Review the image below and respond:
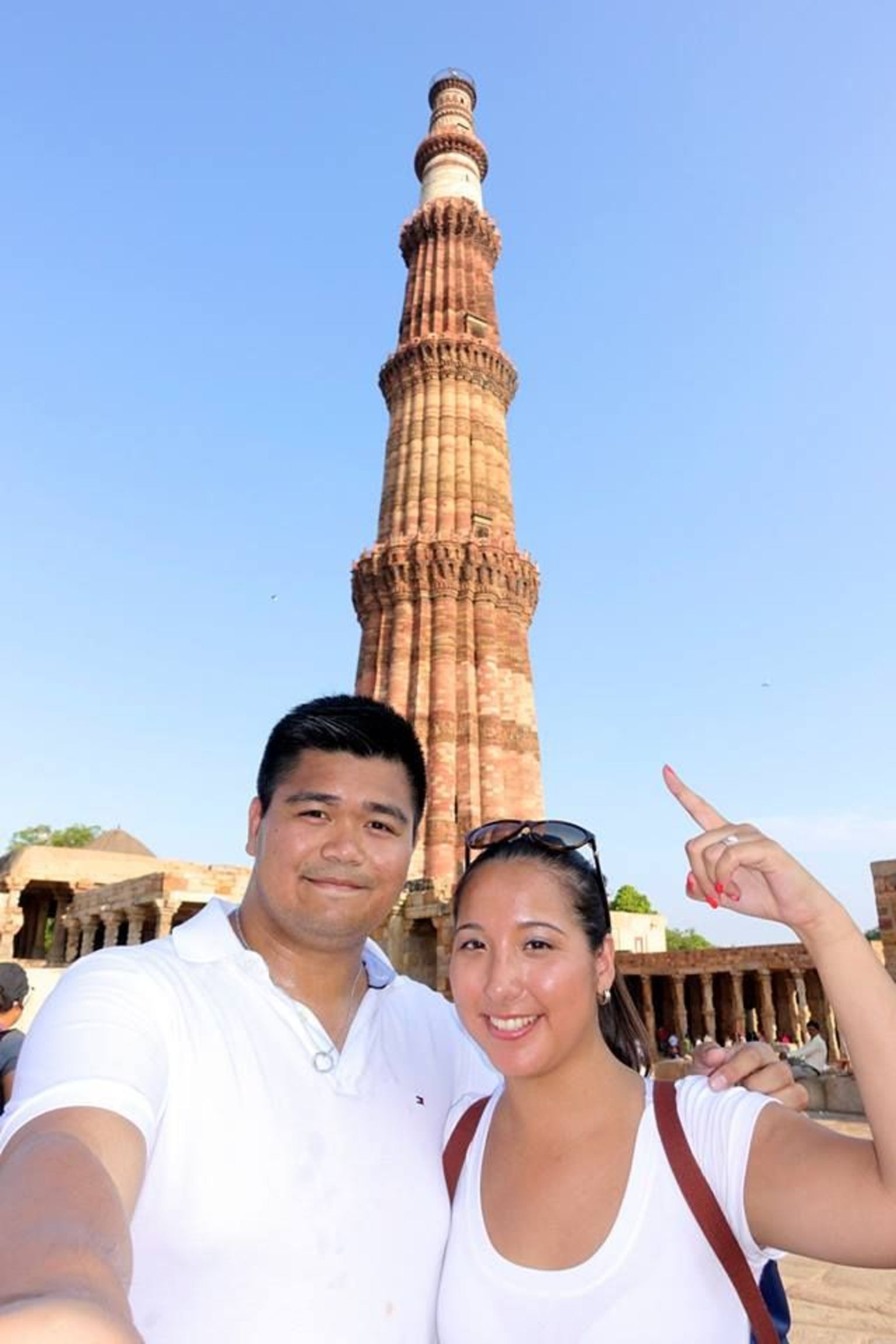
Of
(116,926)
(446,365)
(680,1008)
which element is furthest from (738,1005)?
(446,365)

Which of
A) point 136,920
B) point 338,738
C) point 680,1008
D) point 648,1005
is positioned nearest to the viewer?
point 338,738

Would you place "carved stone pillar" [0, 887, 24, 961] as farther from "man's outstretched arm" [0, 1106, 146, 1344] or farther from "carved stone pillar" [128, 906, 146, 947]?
"man's outstretched arm" [0, 1106, 146, 1344]

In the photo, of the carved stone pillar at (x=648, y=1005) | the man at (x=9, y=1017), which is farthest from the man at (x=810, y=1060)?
the man at (x=9, y=1017)

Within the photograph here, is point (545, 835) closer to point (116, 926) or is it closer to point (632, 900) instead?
point (116, 926)

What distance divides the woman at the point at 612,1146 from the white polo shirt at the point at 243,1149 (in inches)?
6.9

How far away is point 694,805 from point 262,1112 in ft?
3.54

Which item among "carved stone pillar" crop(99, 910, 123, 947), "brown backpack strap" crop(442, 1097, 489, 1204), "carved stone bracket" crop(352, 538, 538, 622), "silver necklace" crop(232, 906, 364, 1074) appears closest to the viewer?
"silver necklace" crop(232, 906, 364, 1074)

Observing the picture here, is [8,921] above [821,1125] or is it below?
above

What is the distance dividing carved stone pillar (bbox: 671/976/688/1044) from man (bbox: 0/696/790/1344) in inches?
673

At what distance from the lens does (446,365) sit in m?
27.1

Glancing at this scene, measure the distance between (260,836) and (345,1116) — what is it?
76 cm

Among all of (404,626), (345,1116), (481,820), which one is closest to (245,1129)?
(345,1116)

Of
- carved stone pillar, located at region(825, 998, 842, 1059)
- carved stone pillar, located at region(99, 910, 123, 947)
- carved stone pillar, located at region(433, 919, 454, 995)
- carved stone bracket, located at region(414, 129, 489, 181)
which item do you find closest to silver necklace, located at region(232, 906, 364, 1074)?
carved stone pillar, located at region(433, 919, 454, 995)

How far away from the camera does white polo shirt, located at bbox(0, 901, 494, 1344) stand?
150cm
